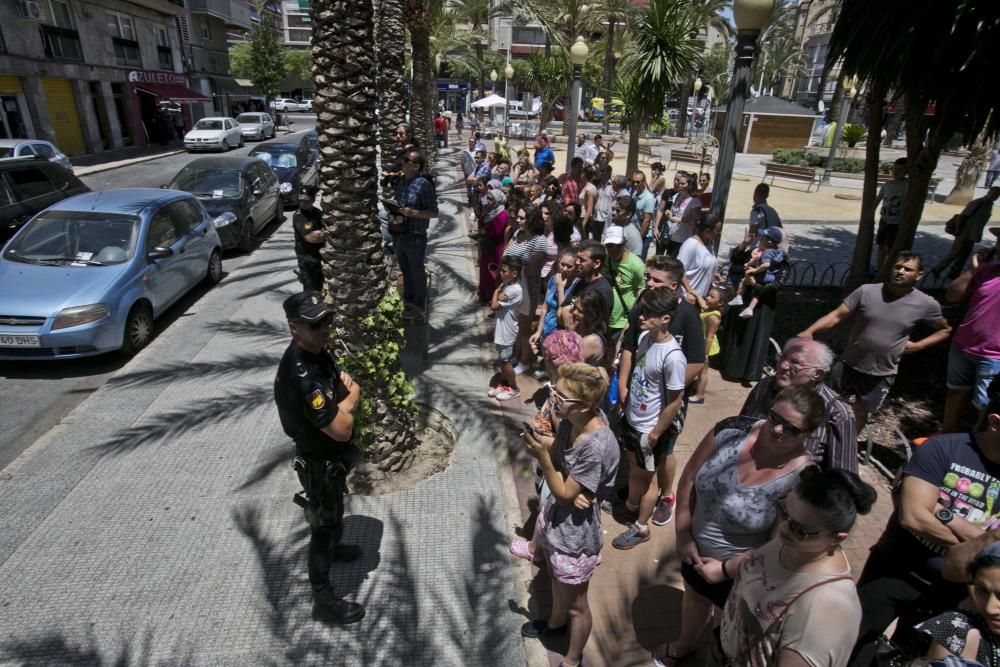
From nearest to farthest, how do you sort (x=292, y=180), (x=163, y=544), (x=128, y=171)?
(x=163, y=544) → (x=292, y=180) → (x=128, y=171)

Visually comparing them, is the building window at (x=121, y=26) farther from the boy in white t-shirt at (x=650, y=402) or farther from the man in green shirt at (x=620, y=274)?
the boy in white t-shirt at (x=650, y=402)

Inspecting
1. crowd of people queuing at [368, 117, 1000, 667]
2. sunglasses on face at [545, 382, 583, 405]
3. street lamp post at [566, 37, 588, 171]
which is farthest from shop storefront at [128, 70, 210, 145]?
sunglasses on face at [545, 382, 583, 405]

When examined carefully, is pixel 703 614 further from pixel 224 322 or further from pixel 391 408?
pixel 224 322

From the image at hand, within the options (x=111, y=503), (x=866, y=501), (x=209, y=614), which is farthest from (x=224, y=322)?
(x=866, y=501)

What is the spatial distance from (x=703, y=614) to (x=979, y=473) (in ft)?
4.80

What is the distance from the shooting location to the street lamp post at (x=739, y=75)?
608 cm

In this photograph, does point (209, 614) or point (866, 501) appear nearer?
point (866, 501)

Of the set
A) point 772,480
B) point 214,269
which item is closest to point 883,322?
point 772,480

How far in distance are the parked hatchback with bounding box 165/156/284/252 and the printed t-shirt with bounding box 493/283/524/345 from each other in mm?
7554

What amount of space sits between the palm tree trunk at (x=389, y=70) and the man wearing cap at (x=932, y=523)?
1099 centimetres

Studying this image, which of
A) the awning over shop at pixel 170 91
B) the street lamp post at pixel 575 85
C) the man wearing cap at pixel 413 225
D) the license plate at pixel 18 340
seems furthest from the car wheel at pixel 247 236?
the awning over shop at pixel 170 91

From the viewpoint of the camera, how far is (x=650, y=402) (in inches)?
155

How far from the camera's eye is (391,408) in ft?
16.2

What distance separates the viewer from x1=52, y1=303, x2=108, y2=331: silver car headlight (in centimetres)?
633
